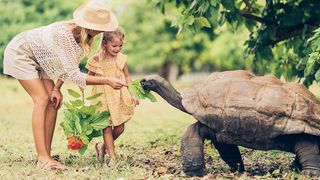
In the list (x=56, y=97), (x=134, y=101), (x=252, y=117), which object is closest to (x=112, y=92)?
(x=134, y=101)

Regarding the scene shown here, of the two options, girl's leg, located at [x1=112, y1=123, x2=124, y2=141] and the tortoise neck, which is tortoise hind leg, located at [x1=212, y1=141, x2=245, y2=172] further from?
girl's leg, located at [x1=112, y1=123, x2=124, y2=141]

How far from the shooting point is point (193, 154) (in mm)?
6156

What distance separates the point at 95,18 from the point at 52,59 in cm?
58

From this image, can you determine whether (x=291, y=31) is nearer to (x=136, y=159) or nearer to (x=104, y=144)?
(x=136, y=159)

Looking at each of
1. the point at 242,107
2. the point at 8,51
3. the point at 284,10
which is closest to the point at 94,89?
the point at 8,51

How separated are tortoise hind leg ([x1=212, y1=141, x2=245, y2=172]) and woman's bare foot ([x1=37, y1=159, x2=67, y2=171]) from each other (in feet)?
5.06

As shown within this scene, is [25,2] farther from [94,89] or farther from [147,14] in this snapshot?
[94,89]

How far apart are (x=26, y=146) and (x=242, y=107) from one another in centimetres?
380

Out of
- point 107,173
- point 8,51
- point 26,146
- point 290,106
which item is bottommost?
point 26,146

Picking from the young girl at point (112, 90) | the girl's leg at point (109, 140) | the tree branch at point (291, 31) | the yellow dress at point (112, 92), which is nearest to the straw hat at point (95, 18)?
the young girl at point (112, 90)

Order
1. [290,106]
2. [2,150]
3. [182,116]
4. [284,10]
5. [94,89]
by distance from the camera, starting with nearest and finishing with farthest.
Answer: [290,106]
[94,89]
[2,150]
[284,10]
[182,116]

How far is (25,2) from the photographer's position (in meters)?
23.8

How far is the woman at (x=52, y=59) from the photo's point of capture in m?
6.38

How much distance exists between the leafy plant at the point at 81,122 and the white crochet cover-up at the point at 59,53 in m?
0.30
